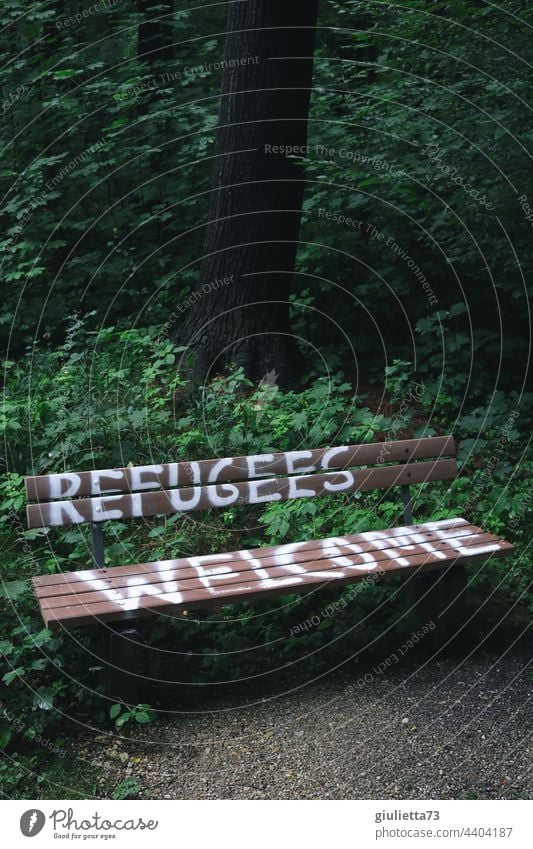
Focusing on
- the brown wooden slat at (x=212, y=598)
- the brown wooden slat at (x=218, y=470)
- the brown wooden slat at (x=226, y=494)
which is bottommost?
the brown wooden slat at (x=212, y=598)

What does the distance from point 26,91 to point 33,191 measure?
5.15 ft

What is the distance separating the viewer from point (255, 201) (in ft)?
21.5

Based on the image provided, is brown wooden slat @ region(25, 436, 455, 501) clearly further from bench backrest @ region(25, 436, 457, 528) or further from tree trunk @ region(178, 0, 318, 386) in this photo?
tree trunk @ region(178, 0, 318, 386)

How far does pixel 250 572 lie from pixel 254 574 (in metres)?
0.03

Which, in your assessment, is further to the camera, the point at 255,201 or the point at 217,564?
the point at 255,201

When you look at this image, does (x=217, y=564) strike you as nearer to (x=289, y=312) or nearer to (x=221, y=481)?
(x=221, y=481)

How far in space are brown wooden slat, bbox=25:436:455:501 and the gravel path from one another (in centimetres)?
105

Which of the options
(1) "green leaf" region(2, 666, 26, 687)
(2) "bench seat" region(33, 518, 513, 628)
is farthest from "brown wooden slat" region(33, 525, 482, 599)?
(1) "green leaf" region(2, 666, 26, 687)

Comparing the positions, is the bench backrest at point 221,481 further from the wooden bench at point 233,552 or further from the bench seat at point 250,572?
the bench seat at point 250,572

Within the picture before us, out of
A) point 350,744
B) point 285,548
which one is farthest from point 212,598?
point 350,744

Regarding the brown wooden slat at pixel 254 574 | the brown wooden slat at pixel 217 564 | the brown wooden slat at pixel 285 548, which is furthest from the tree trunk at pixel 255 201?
the brown wooden slat at pixel 254 574

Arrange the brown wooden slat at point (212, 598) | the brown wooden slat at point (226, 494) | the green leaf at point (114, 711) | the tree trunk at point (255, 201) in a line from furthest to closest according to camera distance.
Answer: the tree trunk at point (255, 201)
the brown wooden slat at point (226, 494)
the green leaf at point (114, 711)
the brown wooden slat at point (212, 598)

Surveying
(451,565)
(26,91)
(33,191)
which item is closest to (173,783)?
(451,565)

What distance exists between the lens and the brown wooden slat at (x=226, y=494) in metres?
3.94
